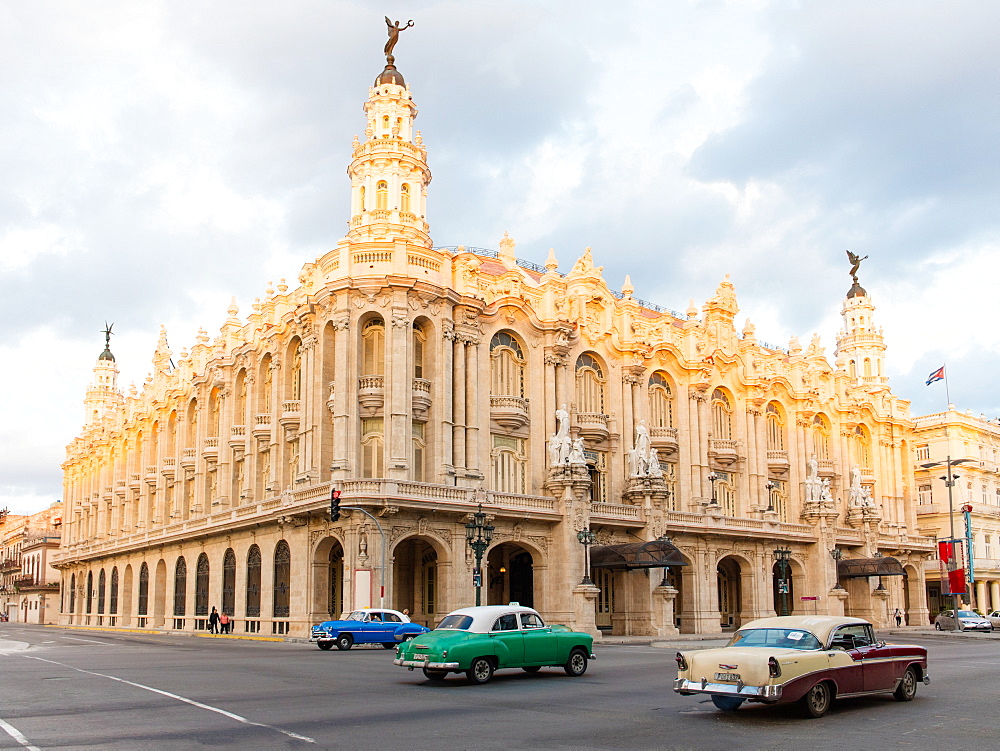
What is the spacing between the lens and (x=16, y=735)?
43.0ft

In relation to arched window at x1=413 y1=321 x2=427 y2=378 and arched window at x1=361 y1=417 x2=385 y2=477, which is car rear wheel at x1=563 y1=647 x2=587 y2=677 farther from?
arched window at x1=413 y1=321 x2=427 y2=378

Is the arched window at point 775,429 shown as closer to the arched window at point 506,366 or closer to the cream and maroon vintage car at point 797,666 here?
the arched window at point 506,366

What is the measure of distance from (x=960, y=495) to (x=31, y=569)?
9846cm

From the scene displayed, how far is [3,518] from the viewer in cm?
13562

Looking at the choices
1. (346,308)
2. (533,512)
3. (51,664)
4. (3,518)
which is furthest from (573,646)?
(3,518)

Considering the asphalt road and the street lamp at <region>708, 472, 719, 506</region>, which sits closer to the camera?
the asphalt road

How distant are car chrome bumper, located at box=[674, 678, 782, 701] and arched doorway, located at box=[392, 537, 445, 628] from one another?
3224 cm


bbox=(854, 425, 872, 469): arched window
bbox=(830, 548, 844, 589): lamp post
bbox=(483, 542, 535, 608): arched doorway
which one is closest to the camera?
bbox=(483, 542, 535, 608): arched doorway

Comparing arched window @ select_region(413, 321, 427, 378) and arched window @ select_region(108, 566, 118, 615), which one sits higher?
arched window @ select_region(413, 321, 427, 378)

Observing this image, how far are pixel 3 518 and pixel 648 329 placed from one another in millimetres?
111087

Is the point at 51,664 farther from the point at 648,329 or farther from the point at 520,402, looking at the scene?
the point at 648,329

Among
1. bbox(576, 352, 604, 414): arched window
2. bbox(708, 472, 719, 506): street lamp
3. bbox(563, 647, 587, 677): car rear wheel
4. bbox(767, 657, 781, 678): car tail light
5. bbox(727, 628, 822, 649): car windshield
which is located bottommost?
bbox(563, 647, 587, 677): car rear wheel

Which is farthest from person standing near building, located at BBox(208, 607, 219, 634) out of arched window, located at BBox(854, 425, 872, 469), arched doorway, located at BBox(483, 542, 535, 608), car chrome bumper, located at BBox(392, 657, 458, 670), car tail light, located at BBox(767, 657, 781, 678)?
arched window, located at BBox(854, 425, 872, 469)

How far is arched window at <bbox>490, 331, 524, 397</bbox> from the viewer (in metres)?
50.5
